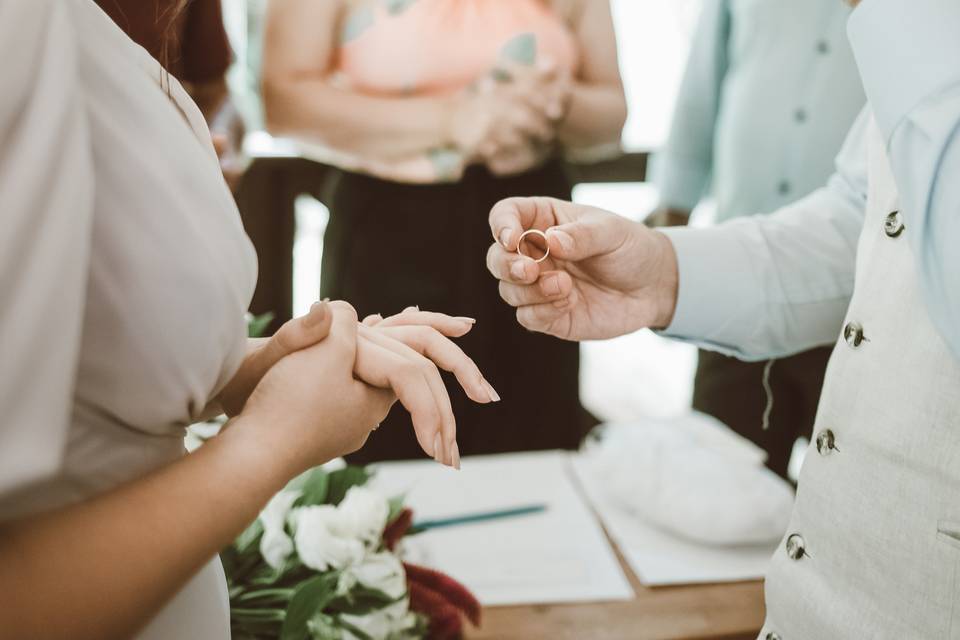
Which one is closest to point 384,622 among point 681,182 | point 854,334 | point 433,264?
point 854,334

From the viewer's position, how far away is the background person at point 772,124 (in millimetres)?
1760

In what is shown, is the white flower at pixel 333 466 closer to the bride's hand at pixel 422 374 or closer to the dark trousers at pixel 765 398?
the bride's hand at pixel 422 374

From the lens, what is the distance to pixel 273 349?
617mm

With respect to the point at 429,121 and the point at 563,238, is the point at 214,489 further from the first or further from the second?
the point at 429,121

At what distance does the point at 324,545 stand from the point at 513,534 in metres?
0.40

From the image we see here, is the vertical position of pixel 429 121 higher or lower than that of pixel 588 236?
higher

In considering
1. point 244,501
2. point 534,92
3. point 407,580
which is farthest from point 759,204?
point 244,501

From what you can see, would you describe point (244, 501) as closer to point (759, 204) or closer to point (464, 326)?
point (464, 326)

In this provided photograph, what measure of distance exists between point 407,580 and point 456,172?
0.95 m

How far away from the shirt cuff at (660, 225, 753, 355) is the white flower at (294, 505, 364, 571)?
493 millimetres

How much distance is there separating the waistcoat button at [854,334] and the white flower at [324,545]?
1.79 feet

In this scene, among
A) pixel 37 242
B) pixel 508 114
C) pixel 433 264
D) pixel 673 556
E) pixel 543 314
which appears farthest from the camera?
pixel 433 264

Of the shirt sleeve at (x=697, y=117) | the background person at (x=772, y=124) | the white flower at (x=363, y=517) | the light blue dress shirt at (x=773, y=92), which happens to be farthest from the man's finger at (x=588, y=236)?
the shirt sleeve at (x=697, y=117)

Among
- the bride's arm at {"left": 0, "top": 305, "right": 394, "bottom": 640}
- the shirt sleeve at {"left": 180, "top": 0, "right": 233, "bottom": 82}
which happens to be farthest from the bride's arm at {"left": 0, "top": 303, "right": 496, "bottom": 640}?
the shirt sleeve at {"left": 180, "top": 0, "right": 233, "bottom": 82}
